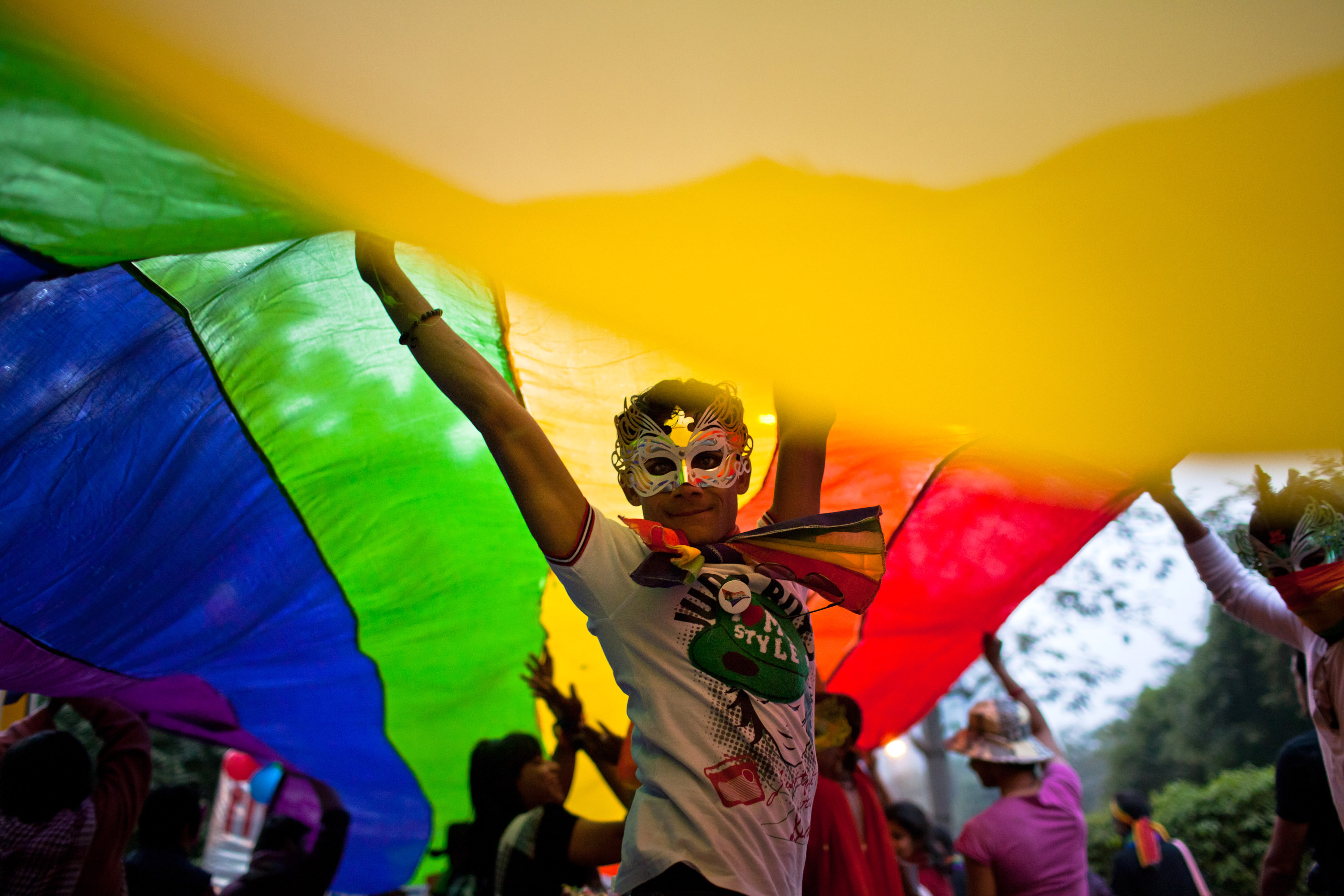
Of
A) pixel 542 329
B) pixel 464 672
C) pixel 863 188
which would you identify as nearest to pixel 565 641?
pixel 464 672

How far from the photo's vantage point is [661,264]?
1.72m

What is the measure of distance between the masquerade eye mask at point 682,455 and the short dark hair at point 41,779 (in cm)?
207

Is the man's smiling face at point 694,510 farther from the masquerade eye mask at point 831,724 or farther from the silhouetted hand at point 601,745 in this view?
the masquerade eye mask at point 831,724

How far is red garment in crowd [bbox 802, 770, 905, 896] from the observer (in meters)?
3.00

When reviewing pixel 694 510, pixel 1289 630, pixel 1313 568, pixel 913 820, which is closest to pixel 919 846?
pixel 913 820

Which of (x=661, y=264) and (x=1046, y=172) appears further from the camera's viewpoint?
(x=661, y=264)

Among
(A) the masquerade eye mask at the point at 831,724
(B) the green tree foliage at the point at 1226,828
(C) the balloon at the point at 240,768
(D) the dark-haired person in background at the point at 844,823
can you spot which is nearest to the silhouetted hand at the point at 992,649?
(D) the dark-haired person in background at the point at 844,823

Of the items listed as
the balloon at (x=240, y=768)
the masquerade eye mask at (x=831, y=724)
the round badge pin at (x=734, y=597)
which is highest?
the round badge pin at (x=734, y=597)

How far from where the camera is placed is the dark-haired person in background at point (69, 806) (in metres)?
2.61

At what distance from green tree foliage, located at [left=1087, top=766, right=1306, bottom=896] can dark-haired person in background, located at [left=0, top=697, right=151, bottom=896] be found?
7.89m

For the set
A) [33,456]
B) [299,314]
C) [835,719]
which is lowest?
[835,719]

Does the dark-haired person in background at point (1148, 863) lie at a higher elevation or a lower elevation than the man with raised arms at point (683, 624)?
lower

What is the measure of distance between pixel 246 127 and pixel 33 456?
3.36 feet

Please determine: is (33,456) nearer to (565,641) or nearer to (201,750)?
(565,641)
